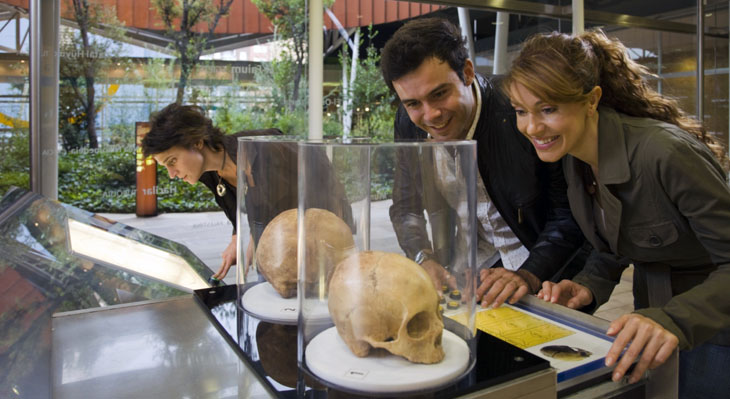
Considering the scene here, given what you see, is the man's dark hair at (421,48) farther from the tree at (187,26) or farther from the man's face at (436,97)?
the tree at (187,26)

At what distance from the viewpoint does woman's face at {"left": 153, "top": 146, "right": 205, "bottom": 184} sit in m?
2.45

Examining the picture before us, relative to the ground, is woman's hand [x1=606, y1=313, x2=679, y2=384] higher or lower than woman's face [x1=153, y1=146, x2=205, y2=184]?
lower

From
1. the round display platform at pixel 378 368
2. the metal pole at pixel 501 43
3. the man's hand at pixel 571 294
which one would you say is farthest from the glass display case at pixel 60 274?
the metal pole at pixel 501 43

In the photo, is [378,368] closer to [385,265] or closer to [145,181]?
[385,265]

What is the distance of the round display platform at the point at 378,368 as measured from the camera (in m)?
0.66

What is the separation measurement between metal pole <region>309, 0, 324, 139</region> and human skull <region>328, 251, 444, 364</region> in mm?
3789

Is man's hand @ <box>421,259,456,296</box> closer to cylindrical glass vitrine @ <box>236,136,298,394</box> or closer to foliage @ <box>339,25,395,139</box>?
cylindrical glass vitrine @ <box>236,136,298,394</box>

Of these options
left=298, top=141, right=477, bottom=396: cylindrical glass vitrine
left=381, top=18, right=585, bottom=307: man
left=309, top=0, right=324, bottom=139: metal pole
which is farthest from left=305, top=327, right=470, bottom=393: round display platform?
left=309, top=0, right=324, bottom=139: metal pole

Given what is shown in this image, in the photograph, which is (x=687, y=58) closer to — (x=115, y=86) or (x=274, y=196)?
(x=115, y=86)

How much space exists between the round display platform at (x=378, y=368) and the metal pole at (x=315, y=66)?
3.78 m

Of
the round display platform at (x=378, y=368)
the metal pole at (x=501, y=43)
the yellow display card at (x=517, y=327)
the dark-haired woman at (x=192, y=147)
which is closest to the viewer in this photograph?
the round display platform at (x=378, y=368)

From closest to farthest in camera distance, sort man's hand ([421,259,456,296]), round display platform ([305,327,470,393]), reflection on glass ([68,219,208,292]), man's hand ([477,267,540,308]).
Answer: round display platform ([305,327,470,393]) < man's hand ([421,259,456,296]) < man's hand ([477,267,540,308]) < reflection on glass ([68,219,208,292])

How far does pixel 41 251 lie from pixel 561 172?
156 centimetres

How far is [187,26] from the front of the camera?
4.50 m
